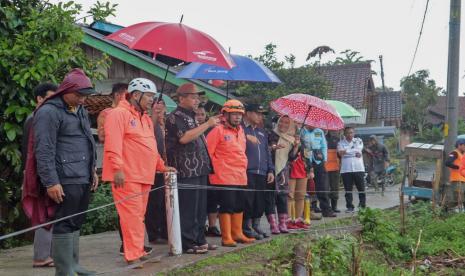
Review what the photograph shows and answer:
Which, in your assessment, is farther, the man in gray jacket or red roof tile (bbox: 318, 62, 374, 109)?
red roof tile (bbox: 318, 62, 374, 109)

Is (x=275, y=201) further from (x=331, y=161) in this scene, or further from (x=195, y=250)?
(x=331, y=161)

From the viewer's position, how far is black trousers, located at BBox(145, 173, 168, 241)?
23.9 feet

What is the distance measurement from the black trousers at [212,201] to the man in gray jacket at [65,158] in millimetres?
2372

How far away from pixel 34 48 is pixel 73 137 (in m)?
2.49

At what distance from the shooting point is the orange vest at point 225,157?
23.0 ft

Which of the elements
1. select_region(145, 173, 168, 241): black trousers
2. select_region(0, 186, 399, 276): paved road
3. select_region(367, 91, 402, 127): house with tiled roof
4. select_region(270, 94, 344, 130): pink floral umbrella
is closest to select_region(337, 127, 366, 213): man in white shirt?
select_region(270, 94, 344, 130): pink floral umbrella

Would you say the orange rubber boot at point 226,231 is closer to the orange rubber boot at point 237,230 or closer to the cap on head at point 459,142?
the orange rubber boot at point 237,230

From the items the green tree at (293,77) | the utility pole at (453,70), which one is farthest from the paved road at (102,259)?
the green tree at (293,77)

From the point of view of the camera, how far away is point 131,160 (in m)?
5.64

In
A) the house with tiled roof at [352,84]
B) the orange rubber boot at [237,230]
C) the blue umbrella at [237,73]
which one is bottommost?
the orange rubber boot at [237,230]

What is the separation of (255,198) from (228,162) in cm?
87

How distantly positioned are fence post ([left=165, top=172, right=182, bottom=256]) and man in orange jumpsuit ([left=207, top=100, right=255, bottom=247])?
2.73 feet

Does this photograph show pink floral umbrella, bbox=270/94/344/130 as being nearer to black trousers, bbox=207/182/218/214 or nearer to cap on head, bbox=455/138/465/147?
black trousers, bbox=207/182/218/214

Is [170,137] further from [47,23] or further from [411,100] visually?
[411,100]
